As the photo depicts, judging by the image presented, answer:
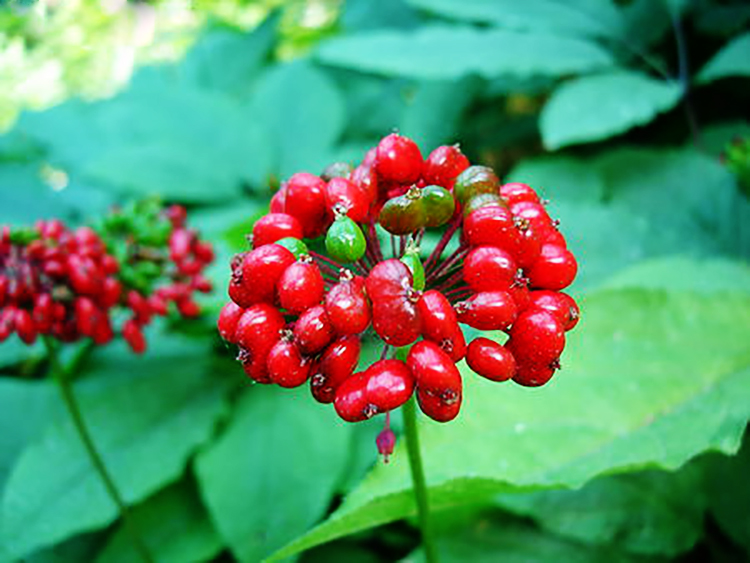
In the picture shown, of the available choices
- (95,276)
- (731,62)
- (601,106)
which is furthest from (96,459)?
(731,62)

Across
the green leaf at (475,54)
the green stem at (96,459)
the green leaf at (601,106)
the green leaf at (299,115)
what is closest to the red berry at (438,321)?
the green stem at (96,459)

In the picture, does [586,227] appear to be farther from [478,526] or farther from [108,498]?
[108,498]

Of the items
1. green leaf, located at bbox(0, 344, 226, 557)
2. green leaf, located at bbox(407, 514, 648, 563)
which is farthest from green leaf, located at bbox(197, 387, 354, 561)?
green leaf, located at bbox(407, 514, 648, 563)

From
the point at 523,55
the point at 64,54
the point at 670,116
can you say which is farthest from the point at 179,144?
the point at 64,54

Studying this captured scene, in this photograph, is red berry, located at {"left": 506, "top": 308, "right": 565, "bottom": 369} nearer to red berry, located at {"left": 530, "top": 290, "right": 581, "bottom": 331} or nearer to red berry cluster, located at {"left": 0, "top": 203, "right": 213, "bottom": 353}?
red berry, located at {"left": 530, "top": 290, "right": 581, "bottom": 331}

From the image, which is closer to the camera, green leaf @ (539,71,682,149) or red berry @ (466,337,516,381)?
red berry @ (466,337,516,381)
